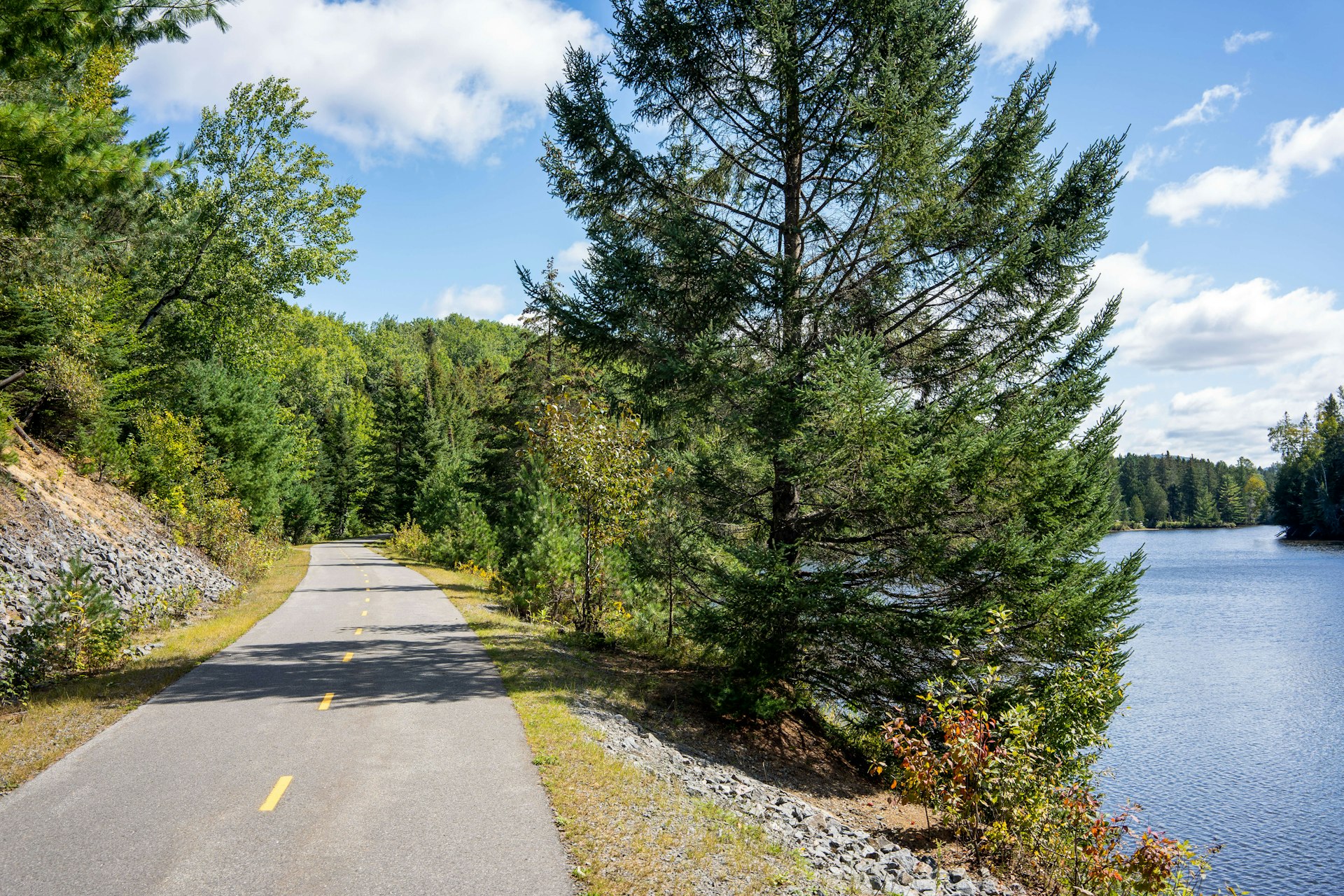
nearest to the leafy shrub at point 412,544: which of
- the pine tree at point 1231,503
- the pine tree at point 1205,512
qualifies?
the pine tree at point 1205,512

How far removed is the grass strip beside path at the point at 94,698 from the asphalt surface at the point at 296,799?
0.29 meters

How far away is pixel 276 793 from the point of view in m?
6.72

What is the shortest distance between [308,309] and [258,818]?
2892 inches

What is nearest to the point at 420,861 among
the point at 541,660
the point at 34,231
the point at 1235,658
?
the point at 541,660

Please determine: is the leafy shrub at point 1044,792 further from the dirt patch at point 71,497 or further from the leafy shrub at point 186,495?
the leafy shrub at point 186,495

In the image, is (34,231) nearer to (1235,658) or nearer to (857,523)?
(857,523)

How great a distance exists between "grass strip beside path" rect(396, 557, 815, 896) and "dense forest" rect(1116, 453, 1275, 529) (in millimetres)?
131655

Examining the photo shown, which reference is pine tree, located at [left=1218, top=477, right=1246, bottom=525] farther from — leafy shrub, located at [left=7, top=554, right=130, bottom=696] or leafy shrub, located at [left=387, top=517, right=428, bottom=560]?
leafy shrub, located at [left=7, top=554, right=130, bottom=696]

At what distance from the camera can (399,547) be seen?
42.8 metres

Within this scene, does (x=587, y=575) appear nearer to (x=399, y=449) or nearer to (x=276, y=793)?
(x=276, y=793)

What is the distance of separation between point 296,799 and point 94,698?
17.7 feet

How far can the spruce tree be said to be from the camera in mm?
10352

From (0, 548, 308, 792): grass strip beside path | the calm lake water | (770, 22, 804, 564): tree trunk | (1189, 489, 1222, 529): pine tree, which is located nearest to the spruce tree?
(770, 22, 804, 564): tree trunk

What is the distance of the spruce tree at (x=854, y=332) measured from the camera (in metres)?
10.4
